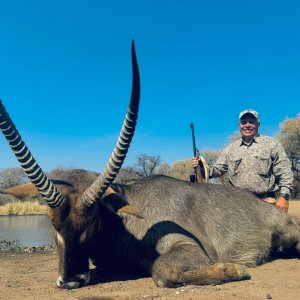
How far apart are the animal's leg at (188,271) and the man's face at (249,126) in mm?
4067

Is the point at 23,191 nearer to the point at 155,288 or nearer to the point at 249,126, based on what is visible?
the point at 155,288

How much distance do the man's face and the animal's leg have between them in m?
4.07

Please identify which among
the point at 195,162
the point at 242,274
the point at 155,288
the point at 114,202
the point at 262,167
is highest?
the point at 195,162

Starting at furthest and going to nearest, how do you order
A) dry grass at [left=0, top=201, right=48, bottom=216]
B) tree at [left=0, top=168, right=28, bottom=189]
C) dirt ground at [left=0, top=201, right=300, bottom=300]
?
tree at [left=0, top=168, right=28, bottom=189], dry grass at [left=0, top=201, right=48, bottom=216], dirt ground at [left=0, top=201, right=300, bottom=300]

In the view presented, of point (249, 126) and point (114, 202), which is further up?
point (249, 126)

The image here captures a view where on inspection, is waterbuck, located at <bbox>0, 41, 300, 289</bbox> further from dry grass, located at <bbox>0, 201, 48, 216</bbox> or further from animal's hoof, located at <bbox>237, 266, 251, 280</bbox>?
dry grass, located at <bbox>0, 201, 48, 216</bbox>

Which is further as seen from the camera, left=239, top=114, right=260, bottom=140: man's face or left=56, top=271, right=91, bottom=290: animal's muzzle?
left=239, top=114, right=260, bottom=140: man's face

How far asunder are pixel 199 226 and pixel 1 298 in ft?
8.96

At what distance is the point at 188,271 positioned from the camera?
518cm

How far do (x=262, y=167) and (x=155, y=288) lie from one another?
168 inches

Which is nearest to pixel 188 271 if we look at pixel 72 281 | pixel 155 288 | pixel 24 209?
pixel 155 288

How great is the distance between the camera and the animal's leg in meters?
5.05

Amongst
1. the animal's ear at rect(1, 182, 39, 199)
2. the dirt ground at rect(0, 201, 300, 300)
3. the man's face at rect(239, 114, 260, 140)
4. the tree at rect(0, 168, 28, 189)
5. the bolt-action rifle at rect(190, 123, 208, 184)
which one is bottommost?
the dirt ground at rect(0, 201, 300, 300)

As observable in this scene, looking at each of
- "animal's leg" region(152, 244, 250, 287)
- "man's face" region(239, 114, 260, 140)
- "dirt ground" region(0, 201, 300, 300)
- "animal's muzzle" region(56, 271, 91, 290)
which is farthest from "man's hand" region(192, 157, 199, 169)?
"animal's muzzle" region(56, 271, 91, 290)
